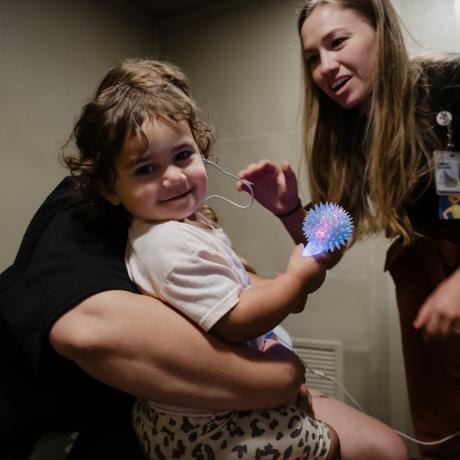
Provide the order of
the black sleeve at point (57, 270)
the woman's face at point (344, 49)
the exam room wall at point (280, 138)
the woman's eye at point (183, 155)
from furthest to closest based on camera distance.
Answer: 1. the exam room wall at point (280, 138)
2. the woman's face at point (344, 49)
3. the woman's eye at point (183, 155)
4. the black sleeve at point (57, 270)

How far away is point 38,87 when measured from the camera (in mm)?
1639

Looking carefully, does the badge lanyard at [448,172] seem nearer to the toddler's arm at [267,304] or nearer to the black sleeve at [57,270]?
the toddler's arm at [267,304]

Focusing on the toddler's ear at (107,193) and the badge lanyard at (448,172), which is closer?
the toddler's ear at (107,193)

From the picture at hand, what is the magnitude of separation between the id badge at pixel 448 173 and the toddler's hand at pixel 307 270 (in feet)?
1.85

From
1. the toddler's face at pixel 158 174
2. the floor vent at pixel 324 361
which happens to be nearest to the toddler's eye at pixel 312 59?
the toddler's face at pixel 158 174

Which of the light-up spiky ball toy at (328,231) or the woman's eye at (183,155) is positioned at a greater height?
the woman's eye at (183,155)

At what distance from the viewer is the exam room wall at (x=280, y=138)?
5.76 feet

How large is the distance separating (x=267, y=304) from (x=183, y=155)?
297mm

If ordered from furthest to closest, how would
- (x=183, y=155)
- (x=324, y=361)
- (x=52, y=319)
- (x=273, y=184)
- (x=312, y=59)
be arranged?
1. (x=324, y=361)
2. (x=312, y=59)
3. (x=273, y=184)
4. (x=183, y=155)
5. (x=52, y=319)

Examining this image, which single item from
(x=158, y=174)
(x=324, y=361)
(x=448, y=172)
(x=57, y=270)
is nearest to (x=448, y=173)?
(x=448, y=172)

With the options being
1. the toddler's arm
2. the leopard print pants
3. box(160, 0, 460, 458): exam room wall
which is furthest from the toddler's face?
box(160, 0, 460, 458): exam room wall

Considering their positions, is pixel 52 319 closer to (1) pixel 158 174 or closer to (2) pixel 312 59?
(1) pixel 158 174

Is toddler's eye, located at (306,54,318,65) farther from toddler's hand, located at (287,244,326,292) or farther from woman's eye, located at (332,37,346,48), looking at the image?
toddler's hand, located at (287,244,326,292)

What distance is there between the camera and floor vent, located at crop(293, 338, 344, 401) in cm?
186
